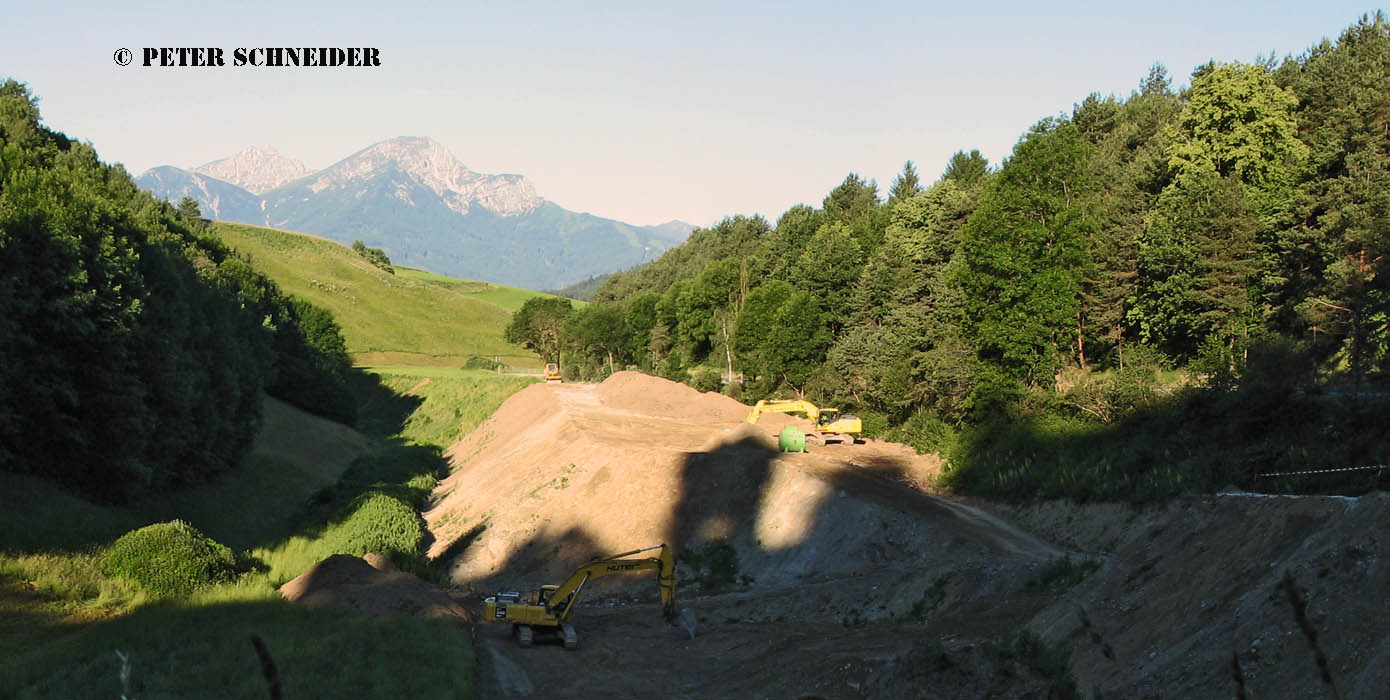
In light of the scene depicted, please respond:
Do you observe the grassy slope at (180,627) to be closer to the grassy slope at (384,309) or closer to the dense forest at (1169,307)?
the dense forest at (1169,307)

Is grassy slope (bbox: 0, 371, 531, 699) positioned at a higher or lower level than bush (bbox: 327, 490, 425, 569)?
higher

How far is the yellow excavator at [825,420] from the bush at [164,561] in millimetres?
36744

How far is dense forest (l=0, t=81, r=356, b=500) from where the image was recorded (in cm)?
3139

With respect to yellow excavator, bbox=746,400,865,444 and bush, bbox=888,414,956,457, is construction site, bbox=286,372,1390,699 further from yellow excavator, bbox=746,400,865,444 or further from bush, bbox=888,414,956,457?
bush, bbox=888,414,956,457

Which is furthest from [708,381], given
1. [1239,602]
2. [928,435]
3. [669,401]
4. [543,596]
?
[1239,602]

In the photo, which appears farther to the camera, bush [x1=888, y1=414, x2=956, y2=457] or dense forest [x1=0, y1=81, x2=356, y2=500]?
bush [x1=888, y1=414, x2=956, y2=457]

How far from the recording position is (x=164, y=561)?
24250mm

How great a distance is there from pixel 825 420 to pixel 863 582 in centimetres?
2883

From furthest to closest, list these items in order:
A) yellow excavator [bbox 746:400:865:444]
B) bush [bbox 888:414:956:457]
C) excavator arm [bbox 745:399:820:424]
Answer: excavator arm [bbox 745:399:820:424] → yellow excavator [bbox 746:400:865:444] → bush [bbox 888:414:956:457]

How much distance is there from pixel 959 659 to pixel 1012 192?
3558cm

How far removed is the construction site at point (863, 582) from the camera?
13164mm

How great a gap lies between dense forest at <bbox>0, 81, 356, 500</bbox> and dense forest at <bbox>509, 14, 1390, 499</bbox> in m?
34.8

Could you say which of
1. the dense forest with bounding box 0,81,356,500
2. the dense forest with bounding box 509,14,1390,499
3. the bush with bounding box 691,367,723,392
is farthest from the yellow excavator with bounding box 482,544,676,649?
the bush with bounding box 691,367,723,392

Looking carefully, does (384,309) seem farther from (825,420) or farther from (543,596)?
(543,596)
